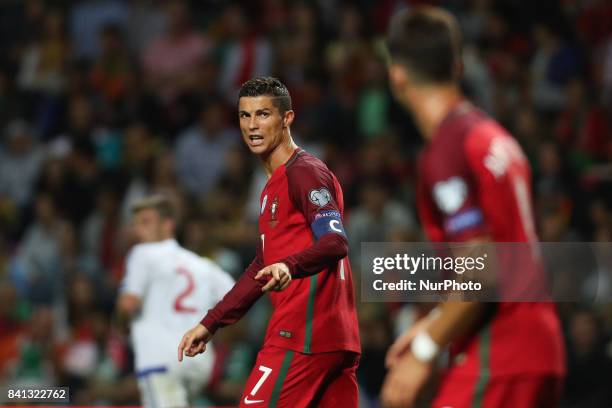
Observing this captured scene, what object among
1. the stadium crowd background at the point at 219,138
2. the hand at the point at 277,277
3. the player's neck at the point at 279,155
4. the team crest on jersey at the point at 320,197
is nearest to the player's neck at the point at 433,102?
the hand at the point at 277,277

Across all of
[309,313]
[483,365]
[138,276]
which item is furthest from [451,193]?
[138,276]

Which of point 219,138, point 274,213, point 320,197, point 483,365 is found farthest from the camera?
point 219,138

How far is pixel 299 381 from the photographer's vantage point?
4949 millimetres

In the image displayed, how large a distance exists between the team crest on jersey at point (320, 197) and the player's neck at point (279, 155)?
386 millimetres

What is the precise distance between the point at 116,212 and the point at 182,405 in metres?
5.14

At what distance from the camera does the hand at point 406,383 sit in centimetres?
337

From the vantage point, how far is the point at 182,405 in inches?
289

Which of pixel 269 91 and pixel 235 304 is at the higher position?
pixel 269 91

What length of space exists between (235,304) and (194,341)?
0.30m

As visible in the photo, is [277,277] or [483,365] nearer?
[483,365]

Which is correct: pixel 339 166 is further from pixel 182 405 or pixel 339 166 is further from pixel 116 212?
pixel 182 405

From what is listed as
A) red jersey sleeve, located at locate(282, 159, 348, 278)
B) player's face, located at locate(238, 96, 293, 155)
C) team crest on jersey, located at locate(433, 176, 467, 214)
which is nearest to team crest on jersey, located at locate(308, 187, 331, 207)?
red jersey sleeve, located at locate(282, 159, 348, 278)

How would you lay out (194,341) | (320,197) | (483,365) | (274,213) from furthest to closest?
(274,213), (194,341), (320,197), (483,365)

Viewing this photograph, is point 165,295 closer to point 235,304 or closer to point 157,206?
point 157,206
